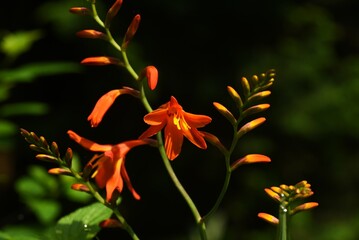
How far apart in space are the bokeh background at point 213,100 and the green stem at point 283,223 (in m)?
4.93

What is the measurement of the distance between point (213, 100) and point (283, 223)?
529 centimetres

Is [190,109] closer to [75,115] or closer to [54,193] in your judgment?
[75,115]

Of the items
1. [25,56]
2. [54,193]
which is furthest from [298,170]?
[54,193]

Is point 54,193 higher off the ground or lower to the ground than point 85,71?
higher

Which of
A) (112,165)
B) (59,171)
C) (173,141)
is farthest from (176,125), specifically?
(59,171)

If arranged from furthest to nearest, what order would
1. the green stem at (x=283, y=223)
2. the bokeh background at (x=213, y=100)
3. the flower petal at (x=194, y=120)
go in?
the bokeh background at (x=213, y=100)
the flower petal at (x=194, y=120)
the green stem at (x=283, y=223)

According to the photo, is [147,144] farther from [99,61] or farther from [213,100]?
[213,100]

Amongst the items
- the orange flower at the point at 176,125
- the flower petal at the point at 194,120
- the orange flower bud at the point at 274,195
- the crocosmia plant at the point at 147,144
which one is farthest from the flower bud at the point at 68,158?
the orange flower bud at the point at 274,195

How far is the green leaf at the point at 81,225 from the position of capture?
1.57 m

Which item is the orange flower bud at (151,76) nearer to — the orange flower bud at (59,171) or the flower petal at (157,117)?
the flower petal at (157,117)

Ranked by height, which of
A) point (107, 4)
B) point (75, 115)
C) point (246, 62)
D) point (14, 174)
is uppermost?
point (107, 4)

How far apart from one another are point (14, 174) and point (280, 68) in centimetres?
276

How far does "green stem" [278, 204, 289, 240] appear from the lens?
4.21ft

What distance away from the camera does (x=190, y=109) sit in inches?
265
